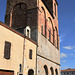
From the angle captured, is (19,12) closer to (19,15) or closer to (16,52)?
(19,15)

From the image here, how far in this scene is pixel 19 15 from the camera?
62.4 feet

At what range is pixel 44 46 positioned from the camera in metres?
17.7

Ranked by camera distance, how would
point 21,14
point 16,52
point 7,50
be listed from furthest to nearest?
point 21,14
point 16,52
point 7,50

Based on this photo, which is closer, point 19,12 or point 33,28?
point 33,28

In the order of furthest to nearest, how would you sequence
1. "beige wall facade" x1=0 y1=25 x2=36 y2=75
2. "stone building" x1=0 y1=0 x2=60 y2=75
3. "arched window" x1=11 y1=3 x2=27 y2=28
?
"arched window" x1=11 y1=3 x2=27 y2=28 < "stone building" x1=0 y1=0 x2=60 y2=75 < "beige wall facade" x1=0 y1=25 x2=36 y2=75

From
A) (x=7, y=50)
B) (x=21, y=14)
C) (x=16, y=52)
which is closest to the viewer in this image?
(x=7, y=50)

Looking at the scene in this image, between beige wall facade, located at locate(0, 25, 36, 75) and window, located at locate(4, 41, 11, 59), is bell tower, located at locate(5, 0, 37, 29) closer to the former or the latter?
beige wall facade, located at locate(0, 25, 36, 75)

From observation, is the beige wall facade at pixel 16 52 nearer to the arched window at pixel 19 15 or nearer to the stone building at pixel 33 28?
the stone building at pixel 33 28

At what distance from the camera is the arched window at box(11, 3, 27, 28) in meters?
18.4

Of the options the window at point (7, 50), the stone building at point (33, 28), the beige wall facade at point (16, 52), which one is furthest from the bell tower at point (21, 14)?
the window at point (7, 50)

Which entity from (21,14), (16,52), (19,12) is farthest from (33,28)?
(16,52)

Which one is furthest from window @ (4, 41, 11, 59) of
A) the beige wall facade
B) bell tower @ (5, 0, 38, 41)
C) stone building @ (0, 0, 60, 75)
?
bell tower @ (5, 0, 38, 41)

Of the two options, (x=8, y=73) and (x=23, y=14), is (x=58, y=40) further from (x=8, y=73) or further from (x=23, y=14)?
(x=8, y=73)

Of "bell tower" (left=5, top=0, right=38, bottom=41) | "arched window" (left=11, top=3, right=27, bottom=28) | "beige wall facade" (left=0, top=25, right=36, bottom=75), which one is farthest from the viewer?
"arched window" (left=11, top=3, right=27, bottom=28)
